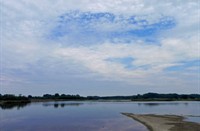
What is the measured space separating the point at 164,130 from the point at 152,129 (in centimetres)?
243

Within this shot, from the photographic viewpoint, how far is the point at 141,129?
39.8m

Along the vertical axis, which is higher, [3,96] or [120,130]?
[3,96]

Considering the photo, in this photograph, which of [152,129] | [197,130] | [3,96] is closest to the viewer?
[197,130]

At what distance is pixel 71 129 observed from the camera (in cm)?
4094

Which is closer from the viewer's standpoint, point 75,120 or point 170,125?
point 170,125

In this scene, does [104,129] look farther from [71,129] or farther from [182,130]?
[182,130]

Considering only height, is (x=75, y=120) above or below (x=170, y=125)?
above

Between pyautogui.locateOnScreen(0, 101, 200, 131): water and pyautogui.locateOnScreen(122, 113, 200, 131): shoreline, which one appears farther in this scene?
pyautogui.locateOnScreen(0, 101, 200, 131): water

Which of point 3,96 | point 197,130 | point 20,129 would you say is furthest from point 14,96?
point 197,130

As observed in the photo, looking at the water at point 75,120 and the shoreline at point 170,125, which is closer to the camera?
the shoreline at point 170,125

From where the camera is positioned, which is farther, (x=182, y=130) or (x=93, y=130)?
(x=93, y=130)

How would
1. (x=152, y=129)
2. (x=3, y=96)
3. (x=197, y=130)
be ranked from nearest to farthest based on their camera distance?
(x=197, y=130)
(x=152, y=129)
(x=3, y=96)

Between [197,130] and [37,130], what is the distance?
20.2 meters

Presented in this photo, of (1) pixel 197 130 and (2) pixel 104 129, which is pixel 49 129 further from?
(1) pixel 197 130
